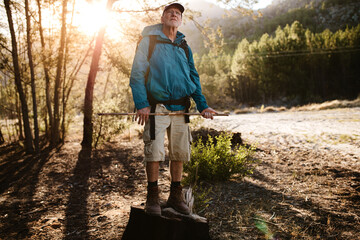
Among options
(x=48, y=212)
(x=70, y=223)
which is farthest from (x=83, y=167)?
(x=70, y=223)

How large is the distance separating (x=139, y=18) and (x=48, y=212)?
718cm

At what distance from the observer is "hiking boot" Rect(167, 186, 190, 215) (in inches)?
89.4

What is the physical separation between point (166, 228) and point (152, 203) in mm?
275

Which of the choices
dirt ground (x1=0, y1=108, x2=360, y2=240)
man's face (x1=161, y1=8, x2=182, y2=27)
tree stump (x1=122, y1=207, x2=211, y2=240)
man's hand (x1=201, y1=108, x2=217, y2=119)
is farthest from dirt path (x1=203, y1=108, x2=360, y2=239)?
man's face (x1=161, y1=8, x2=182, y2=27)

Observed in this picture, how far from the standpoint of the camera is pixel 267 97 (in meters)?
43.3

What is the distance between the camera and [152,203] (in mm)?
2150

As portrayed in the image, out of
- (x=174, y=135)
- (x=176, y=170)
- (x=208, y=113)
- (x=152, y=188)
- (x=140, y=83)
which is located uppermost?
(x=140, y=83)

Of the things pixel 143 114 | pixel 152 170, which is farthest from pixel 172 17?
pixel 152 170

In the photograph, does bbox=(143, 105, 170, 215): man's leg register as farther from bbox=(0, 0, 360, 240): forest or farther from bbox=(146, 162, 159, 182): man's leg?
bbox=(0, 0, 360, 240): forest

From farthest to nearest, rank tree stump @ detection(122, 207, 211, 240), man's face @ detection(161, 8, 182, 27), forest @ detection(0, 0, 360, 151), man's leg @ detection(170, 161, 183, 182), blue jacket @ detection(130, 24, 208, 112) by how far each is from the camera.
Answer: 1. forest @ detection(0, 0, 360, 151)
2. man's leg @ detection(170, 161, 183, 182)
3. man's face @ detection(161, 8, 182, 27)
4. blue jacket @ detection(130, 24, 208, 112)
5. tree stump @ detection(122, 207, 211, 240)

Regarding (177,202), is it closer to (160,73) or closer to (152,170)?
(152,170)

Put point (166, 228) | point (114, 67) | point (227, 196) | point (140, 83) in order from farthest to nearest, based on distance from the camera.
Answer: point (114, 67)
point (227, 196)
point (140, 83)
point (166, 228)

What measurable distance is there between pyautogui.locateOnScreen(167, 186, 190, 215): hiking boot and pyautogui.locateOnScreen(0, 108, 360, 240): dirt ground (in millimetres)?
378

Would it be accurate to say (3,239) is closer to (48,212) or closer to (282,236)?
(48,212)
